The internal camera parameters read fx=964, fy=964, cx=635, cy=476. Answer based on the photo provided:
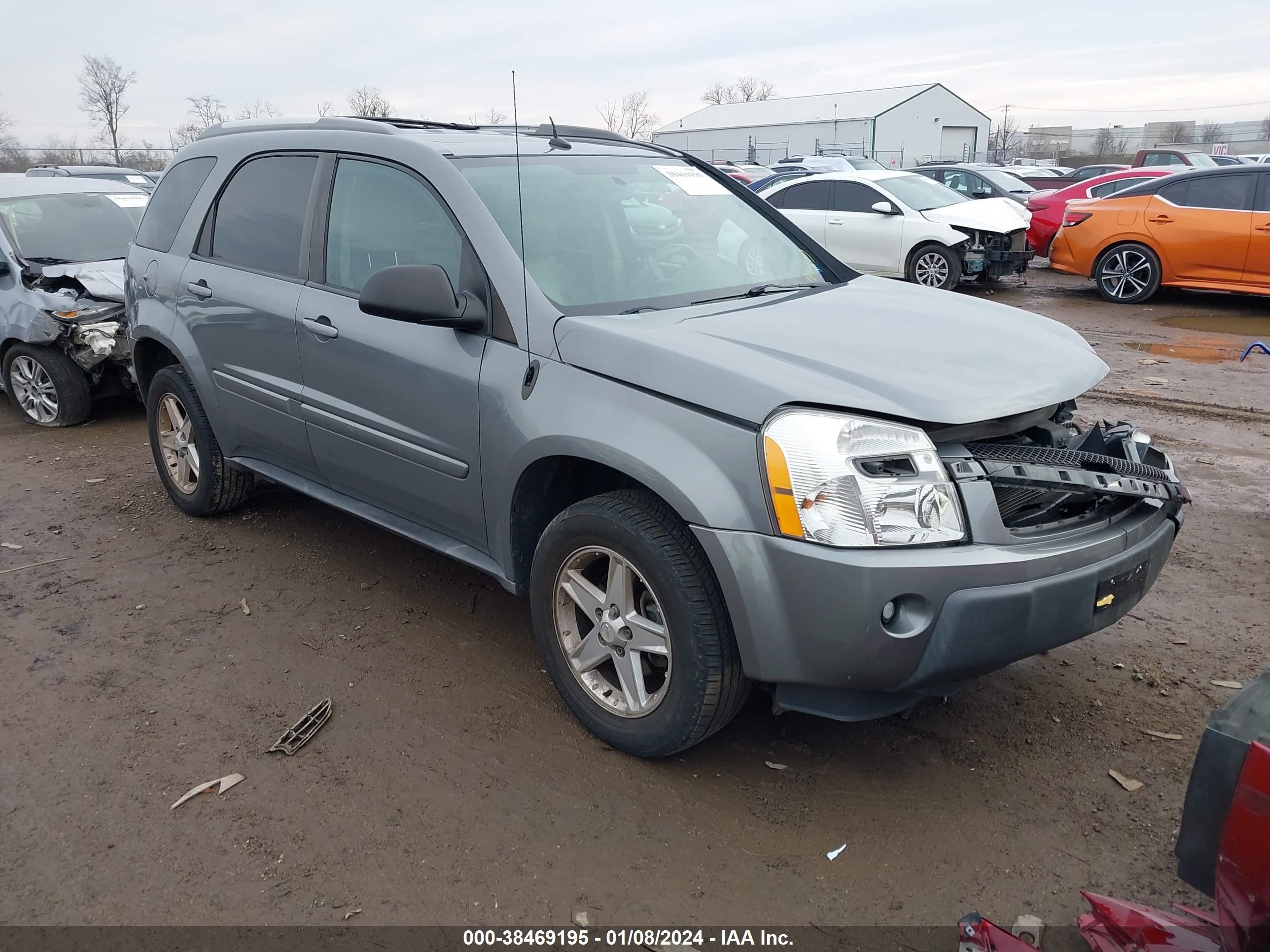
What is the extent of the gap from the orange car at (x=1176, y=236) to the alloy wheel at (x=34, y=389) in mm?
11039

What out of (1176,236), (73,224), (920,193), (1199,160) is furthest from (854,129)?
(73,224)

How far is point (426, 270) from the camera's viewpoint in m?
3.08

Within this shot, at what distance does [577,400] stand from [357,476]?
1291 millimetres

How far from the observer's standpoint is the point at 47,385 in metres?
7.18

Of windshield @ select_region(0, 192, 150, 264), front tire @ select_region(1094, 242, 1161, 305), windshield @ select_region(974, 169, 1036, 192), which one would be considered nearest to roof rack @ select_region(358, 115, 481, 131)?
windshield @ select_region(0, 192, 150, 264)

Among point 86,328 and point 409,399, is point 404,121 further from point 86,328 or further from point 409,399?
point 86,328

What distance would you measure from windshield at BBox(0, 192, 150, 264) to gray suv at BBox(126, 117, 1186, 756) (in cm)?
399

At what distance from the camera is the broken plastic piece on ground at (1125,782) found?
2.89 m

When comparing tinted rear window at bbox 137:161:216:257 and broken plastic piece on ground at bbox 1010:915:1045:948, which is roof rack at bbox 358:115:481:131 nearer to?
tinted rear window at bbox 137:161:216:257

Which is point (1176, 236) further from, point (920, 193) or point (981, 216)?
point (920, 193)

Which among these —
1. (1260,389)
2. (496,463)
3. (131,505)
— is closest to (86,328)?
(131,505)

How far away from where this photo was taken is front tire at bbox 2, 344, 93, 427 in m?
7.07

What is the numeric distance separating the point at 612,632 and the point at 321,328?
1746 mm

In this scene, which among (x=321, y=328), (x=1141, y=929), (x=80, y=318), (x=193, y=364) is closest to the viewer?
(x=1141, y=929)
